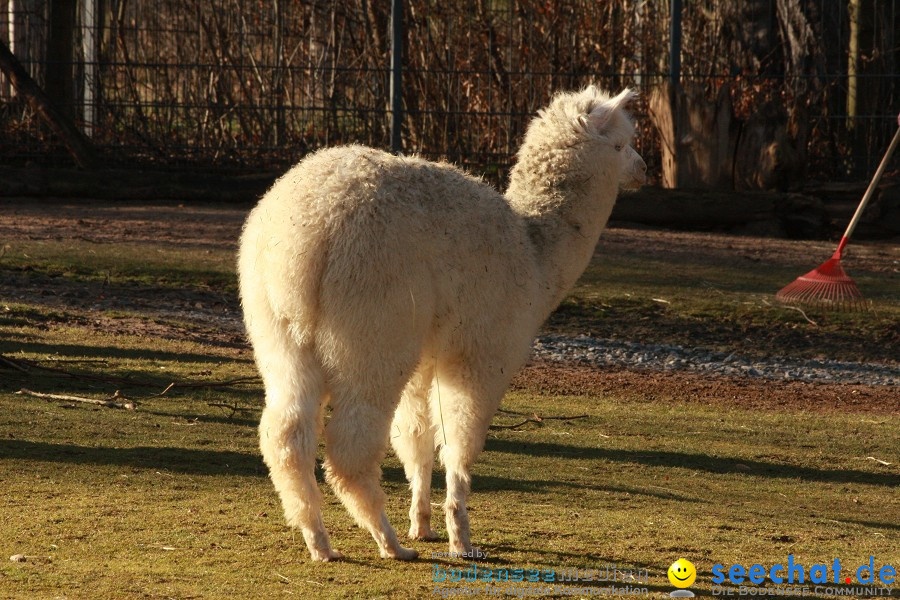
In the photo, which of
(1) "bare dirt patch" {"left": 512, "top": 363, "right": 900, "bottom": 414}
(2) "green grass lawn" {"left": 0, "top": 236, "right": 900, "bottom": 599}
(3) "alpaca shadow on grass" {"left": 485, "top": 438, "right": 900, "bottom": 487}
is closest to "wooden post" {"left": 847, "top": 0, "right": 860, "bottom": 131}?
(1) "bare dirt patch" {"left": 512, "top": 363, "right": 900, "bottom": 414}

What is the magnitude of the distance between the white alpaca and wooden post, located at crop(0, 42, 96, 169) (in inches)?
412

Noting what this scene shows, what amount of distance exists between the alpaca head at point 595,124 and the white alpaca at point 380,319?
0.60m

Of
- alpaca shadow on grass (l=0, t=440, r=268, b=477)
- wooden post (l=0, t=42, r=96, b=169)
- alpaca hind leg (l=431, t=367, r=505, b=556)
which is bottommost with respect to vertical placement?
alpaca shadow on grass (l=0, t=440, r=268, b=477)

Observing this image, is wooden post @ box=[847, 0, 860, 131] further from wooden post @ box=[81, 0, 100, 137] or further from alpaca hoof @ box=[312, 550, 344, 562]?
alpaca hoof @ box=[312, 550, 344, 562]

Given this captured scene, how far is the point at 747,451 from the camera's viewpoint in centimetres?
765

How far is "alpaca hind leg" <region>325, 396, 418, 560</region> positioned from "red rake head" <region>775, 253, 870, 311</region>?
436 cm

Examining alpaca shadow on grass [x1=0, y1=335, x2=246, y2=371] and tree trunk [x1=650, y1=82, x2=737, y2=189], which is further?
tree trunk [x1=650, y1=82, x2=737, y2=189]

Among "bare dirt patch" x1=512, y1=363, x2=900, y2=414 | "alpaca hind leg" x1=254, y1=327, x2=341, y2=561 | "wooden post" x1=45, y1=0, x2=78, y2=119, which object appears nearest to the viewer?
"alpaca hind leg" x1=254, y1=327, x2=341, y2=561

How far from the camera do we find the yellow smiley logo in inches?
193

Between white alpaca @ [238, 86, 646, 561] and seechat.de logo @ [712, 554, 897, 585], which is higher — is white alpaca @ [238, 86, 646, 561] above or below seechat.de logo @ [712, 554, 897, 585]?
above

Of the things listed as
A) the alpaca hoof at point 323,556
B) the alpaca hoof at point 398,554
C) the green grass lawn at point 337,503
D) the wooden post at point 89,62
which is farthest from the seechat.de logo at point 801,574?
the wooden post at point 89,62

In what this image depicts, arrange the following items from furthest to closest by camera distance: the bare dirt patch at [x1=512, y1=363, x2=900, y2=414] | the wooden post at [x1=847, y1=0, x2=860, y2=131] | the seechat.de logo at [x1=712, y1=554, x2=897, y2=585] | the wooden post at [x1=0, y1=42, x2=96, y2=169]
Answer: the wooden post at [x1=847, y1=0, x2=860, y2=131]
the wooden post at [x1=0, y1=42, x2=96, y2=169]
the bare dirt patch at [x1=512, y1=363, x2=900, y2=414]
the seechat.de logo at [x1=712, y1=554, x2=897, y2=585]

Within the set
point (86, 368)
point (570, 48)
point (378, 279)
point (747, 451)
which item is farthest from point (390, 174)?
point (570, 48)

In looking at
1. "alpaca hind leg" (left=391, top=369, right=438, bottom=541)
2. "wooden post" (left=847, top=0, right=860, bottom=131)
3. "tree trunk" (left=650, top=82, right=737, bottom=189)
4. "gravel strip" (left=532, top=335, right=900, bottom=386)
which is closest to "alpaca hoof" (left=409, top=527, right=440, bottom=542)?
"alpaca hind leg" (left=391, top=369, right=438, bottom=541)
